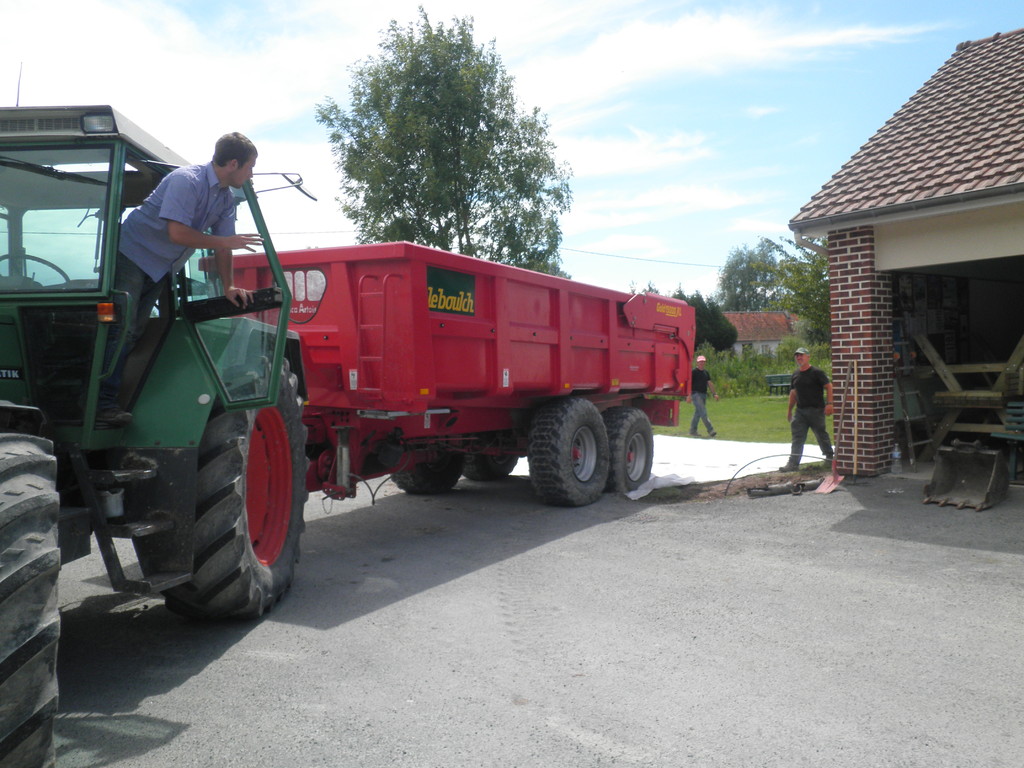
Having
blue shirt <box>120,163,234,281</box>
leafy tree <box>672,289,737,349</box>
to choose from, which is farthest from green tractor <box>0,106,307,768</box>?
leafy tree <box>672,289,737,349</box>

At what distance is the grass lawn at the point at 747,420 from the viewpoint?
1615cm

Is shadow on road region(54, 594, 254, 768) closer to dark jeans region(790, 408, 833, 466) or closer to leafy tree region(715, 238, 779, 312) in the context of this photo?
dark jeans region(790, 408, 833, 466)

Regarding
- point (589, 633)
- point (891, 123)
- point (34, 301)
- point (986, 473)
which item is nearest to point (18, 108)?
point (34, 301)

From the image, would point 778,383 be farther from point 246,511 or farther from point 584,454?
point 246,511

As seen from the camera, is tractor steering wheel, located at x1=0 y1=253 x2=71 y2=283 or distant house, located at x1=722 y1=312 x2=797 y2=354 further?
distant house, located at x1=722 y1=312 x2=797 y2=354

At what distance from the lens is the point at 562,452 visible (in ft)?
28.3

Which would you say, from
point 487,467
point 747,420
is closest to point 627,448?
point 487,467

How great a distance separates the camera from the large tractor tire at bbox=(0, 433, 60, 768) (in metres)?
2.62

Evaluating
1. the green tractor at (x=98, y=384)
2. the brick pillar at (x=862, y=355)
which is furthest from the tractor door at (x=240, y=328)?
the brick pillar at (x=862, y=355)

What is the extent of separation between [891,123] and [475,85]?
13.0 metres

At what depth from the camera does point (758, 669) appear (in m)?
4.25

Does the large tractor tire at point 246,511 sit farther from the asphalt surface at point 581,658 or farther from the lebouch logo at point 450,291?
the lebouch logo at point 450,291

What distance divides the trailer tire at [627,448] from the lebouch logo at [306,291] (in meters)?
3.66

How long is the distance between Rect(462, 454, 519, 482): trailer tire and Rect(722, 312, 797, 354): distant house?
54333 mm
